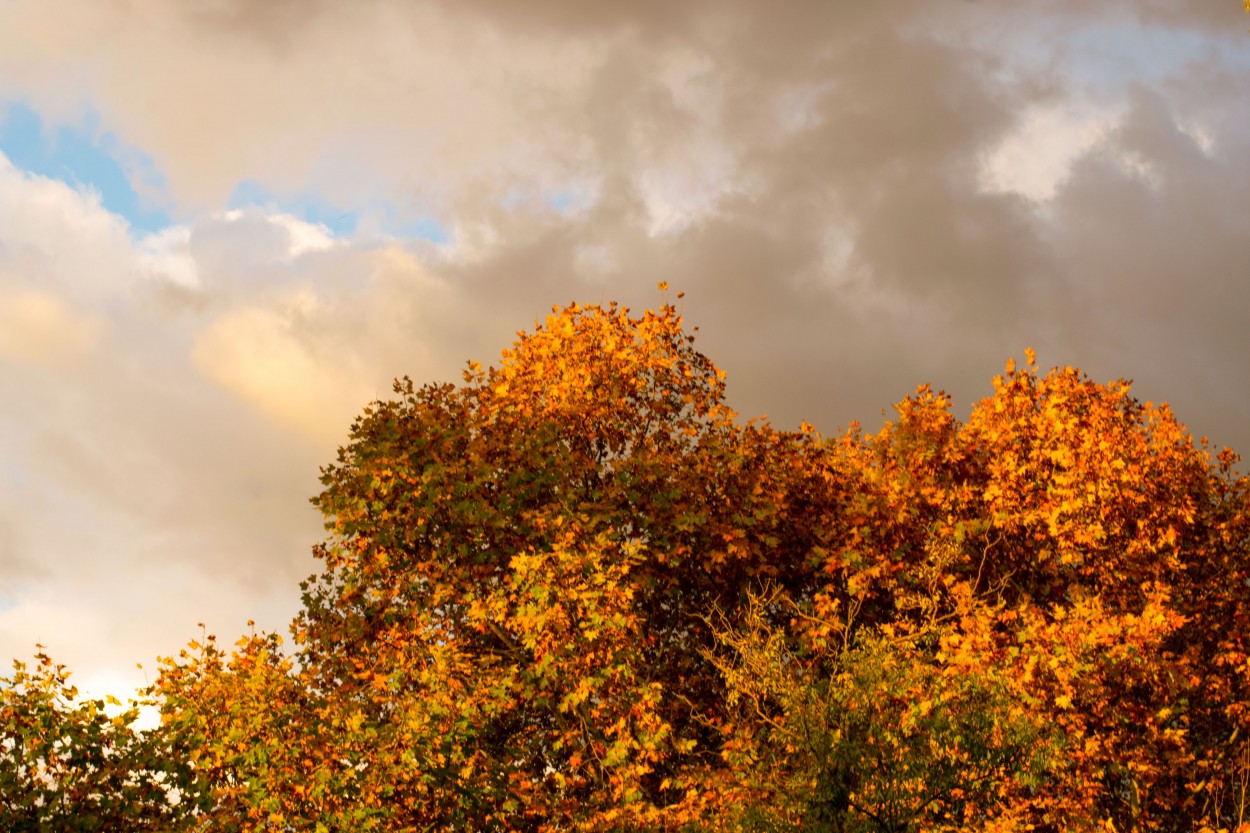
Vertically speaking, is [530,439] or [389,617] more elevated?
[530,439]

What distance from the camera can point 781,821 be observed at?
63.7 feet

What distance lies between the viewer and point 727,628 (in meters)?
26.4

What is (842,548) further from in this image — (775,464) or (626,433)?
(626,433)

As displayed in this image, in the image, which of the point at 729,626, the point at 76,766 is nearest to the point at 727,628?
the point at 729,626

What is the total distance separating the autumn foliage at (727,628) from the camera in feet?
68.0

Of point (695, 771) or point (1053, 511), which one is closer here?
point (695, 771)

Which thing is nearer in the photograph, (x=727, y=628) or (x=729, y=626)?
(x=729, y=626)

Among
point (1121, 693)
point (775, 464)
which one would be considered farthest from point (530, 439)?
point (1121, 693)

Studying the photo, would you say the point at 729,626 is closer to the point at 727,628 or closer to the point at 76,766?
the point at 727,628

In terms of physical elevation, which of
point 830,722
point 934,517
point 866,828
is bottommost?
point 866,828

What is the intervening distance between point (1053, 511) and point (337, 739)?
62.4 feet

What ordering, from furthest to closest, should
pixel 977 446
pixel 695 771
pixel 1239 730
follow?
1. pixel 977 446
2. pixel 1239 730
3. pixel 695 771

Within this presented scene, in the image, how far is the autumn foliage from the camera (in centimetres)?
2073

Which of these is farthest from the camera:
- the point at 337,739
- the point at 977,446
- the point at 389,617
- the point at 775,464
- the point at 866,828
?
the point at 977,446
